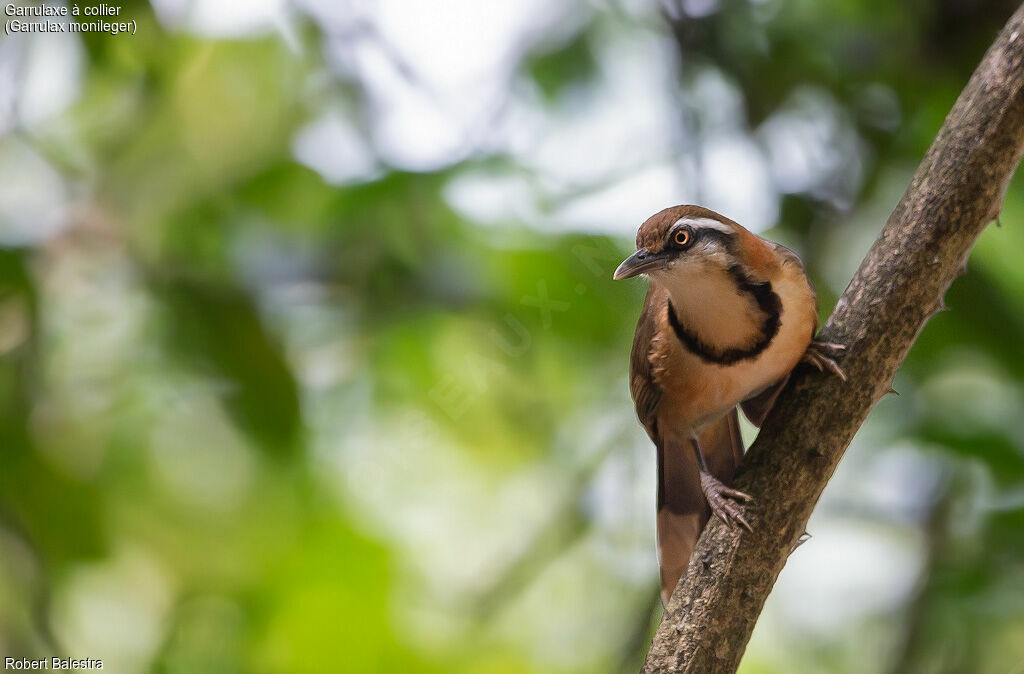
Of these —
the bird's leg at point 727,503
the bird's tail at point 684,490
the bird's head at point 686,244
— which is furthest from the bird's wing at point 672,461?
the bird's leg at point 727,503

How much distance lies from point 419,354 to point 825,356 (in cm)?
146

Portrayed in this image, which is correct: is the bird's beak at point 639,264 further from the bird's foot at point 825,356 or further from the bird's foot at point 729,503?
the bird's foot at point 729,503

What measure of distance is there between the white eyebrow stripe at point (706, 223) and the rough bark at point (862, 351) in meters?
0.31

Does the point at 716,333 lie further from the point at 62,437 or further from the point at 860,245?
the point at 62,437

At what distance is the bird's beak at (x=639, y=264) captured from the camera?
69.4 inches

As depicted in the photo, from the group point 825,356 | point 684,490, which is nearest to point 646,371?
point 684,490

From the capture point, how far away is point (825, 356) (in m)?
1.55

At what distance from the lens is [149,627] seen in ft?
8.36

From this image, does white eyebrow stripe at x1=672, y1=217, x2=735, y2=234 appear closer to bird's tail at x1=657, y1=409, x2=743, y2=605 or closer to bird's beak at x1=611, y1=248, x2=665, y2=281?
bird's beak at x1=611, y1=248, x2=665, y2=281

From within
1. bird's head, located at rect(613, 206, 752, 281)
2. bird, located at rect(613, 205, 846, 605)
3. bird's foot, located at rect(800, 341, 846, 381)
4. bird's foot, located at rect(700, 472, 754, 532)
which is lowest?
bird's foot, located at rect(700, 472, 754, 532)

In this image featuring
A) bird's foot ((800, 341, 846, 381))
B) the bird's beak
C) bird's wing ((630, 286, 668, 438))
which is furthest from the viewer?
bird's wing ((630, 286, 668, 438))

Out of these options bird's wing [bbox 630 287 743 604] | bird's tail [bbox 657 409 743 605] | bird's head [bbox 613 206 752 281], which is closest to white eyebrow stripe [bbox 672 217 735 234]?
bird's head [bbox 613 206 752 281]

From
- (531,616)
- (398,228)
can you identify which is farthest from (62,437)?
(531,616)

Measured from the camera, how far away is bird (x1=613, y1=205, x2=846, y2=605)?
1791 millimetres
